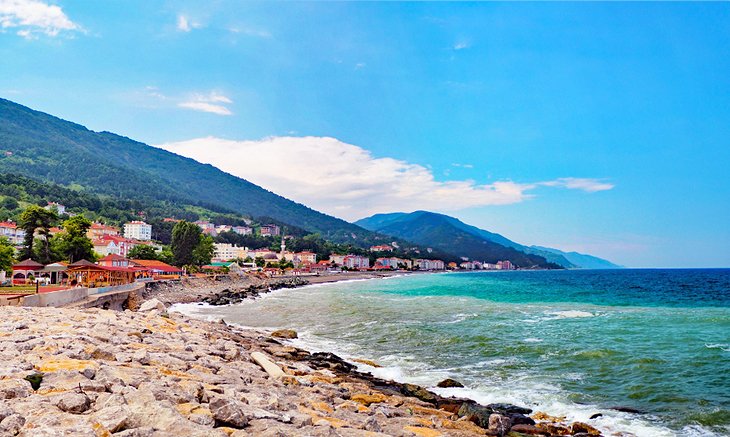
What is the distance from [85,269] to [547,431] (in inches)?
1401

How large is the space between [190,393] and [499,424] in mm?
6305

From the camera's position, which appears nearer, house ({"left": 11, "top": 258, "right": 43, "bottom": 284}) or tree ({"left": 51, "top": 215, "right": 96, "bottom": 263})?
house ({"left": 11, "top": 258, "right": 43, "bottom": 284})

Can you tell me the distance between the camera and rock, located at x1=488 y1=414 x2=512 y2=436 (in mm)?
9984

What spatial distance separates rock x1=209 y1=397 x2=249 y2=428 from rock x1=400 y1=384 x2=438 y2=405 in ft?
21.7

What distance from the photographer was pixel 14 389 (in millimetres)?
6680

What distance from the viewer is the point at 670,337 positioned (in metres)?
22.9

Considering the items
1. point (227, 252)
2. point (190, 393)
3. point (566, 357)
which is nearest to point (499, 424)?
point (190, 393)

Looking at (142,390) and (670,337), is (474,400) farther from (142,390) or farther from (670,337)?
(670,337)

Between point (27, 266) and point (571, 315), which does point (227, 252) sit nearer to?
point (27, 266)

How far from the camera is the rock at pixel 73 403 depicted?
6.28 meters

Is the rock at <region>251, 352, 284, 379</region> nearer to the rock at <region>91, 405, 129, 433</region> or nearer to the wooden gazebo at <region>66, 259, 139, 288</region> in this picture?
the rock at <region>91, 405, 129, 433</region>

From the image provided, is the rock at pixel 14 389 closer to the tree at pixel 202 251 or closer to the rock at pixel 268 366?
the rock at pixel 268 366

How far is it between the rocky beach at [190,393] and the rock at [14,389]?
0.02m

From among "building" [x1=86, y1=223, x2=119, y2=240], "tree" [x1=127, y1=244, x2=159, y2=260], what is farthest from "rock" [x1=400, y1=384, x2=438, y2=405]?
"building" [x1=86, y1=223, x2=119, y2=240]
